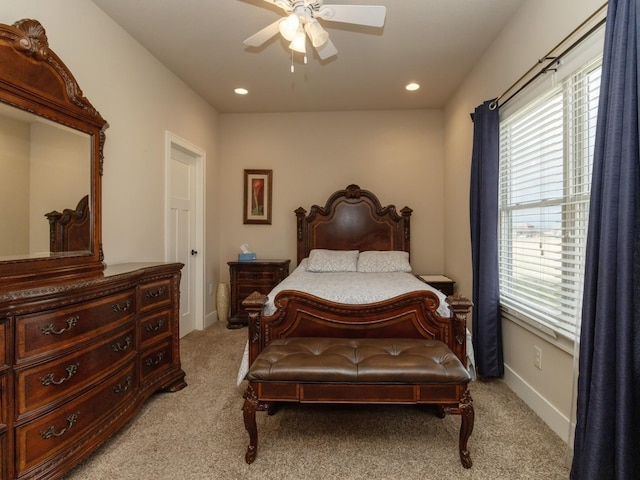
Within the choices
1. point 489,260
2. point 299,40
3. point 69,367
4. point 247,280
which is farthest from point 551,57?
point 247,280

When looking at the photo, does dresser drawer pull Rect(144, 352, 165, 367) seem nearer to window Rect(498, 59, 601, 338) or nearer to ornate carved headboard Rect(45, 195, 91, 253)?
ornate carved headboard Rect(45, 195, 91, 253)

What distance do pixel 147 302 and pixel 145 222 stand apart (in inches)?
40.1

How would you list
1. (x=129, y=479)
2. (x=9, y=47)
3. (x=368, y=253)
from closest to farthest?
(x=129, y=479), (x=9, y=47), (x=368, y=253)

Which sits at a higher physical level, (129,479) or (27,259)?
(27,259)

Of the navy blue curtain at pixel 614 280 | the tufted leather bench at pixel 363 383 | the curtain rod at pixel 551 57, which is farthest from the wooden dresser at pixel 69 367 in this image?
the curtain rod at pixel 551 57

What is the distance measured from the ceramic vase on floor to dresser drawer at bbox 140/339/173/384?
1883 mm

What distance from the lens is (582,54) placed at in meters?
1.71

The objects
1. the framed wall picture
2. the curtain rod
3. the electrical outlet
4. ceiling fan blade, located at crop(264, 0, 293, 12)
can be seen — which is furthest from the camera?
the framed wall picture

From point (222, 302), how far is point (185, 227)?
114cm

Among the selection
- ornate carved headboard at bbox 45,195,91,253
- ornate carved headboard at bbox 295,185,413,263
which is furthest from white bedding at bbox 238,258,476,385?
ornate carved headboard at bbox 295,185,413,263

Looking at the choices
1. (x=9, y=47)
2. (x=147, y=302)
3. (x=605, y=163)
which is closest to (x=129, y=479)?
(x=147, y=302)

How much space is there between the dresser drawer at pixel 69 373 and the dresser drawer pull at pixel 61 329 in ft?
0.42

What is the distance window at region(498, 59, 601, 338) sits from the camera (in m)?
1.75

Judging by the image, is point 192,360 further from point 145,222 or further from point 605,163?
point 605,163
